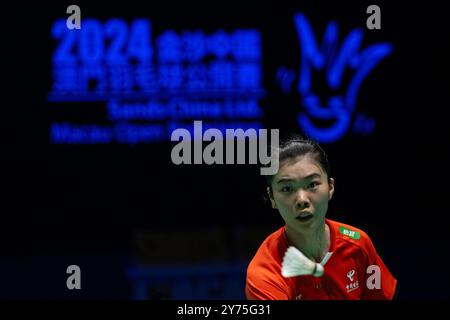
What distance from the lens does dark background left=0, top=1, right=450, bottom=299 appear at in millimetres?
6426

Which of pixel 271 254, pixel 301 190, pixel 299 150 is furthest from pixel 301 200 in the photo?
pixel 271 254

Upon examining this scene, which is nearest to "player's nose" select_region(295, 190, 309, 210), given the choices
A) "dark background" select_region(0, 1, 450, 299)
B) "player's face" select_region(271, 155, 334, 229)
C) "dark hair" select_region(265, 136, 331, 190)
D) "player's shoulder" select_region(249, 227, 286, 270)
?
"player's face" select_region(271, 155, 334, 229)

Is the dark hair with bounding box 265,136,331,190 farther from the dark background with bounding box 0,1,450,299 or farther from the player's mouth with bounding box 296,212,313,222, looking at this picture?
the dark background with bounding box 0,1,450,299

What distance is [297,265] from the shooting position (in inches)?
107

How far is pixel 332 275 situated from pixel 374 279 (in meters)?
0.21

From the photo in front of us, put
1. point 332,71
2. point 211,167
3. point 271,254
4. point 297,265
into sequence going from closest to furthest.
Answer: point 297,265
point 271,254
point 332,71
point 211,167

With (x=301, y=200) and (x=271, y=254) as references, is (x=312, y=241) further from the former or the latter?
(x=301, y=200)

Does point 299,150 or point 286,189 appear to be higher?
point 299,150

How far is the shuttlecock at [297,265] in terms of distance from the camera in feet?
8.84

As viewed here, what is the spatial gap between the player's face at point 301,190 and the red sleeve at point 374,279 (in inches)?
13.2

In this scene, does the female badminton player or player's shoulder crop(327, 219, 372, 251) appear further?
player's shoulder crop(327, 219, 372, 251)

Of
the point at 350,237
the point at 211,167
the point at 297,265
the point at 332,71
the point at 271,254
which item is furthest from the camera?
the point at 211,167
